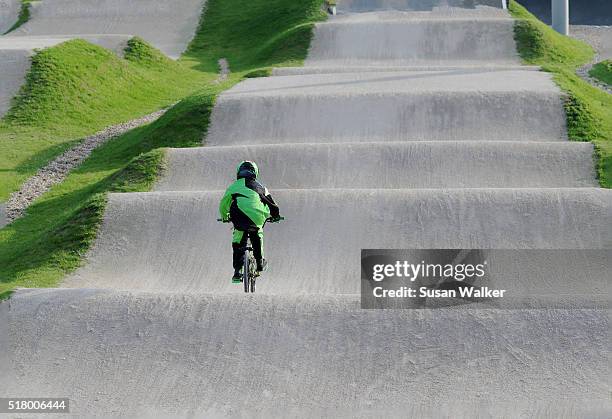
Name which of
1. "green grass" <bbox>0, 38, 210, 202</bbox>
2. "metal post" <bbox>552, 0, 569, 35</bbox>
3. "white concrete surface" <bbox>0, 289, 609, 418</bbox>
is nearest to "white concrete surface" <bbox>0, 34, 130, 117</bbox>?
"green grass" <bbox>0, 38, 210, 202</bbox>

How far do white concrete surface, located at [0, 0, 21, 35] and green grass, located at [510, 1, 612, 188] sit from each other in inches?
1172

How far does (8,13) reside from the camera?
197 feet

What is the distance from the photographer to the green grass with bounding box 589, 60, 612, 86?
40531 millimetres

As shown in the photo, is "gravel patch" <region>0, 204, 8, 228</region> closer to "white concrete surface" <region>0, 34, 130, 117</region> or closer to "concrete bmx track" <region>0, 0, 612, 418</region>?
"concrete bmx track" <region>0, 0, 612, 418</region>

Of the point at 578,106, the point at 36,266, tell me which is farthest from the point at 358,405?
the point at 578,106

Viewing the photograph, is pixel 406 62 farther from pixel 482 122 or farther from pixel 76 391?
pixel 76 391

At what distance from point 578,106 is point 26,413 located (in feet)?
72.8

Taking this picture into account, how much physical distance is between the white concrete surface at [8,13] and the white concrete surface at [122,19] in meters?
1.34

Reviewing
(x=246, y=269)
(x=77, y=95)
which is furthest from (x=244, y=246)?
Answer: (x=77, y=95)

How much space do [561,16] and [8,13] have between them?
33236 mm

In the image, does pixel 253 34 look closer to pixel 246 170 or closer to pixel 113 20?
pixel 113 20

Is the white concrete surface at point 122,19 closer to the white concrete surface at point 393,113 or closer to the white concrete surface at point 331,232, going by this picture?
the white concrete surface at point 393,113

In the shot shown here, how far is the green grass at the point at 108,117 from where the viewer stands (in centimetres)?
2447

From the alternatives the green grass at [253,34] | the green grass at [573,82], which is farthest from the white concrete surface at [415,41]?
the green grass at [253,34]
